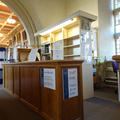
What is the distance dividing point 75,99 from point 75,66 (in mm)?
528

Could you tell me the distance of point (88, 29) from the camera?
11.5 ft

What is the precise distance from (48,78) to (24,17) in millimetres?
3893

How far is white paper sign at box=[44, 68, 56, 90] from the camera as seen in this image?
1908mm

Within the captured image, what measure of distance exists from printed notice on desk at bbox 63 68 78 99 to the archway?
11.8ft

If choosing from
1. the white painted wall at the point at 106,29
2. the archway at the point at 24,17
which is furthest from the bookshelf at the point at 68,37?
the white painted wall at the point at 106,29

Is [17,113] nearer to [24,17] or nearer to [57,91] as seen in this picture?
[57,91]

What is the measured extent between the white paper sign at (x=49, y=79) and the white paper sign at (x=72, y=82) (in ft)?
0.81

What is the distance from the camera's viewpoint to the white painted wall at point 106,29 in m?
4.99

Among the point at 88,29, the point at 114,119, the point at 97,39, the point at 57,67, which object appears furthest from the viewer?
the point at 97,39

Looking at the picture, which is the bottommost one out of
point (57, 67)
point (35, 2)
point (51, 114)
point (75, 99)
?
point (51, 114)

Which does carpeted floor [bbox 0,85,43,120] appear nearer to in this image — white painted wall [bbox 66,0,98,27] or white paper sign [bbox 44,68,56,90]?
white paper sign [bbox 44,68,56,90]

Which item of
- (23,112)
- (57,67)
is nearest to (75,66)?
(57,67)

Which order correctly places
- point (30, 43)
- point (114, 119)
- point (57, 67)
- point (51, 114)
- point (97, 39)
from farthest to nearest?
point (30, 43) < point (97, 39) < point (114, 119) < point (51, 114) < point (57, 67)

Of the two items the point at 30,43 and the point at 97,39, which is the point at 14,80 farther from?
the point at 97,39
